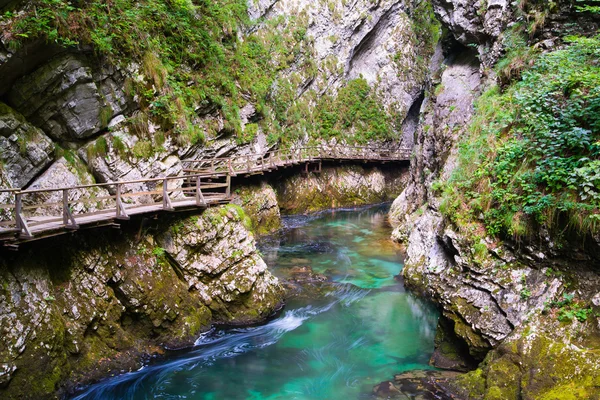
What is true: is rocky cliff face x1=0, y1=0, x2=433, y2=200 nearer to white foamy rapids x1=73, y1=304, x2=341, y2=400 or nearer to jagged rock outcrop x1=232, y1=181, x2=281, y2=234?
jagged rock outcrop x1=232, y1=181, x2=281, y2=234

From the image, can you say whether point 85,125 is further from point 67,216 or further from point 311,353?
point 311,353

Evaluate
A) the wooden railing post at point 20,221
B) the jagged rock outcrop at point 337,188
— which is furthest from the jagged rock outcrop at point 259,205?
the wooden railing post at point 20,221

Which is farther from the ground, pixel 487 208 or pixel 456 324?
pixel 487 208

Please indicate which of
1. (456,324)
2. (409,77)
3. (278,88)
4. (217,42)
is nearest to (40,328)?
(456,324)

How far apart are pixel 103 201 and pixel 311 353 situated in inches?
268

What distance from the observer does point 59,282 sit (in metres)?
8.21

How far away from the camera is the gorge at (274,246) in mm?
6895

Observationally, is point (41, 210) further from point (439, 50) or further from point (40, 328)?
point (439, 50)

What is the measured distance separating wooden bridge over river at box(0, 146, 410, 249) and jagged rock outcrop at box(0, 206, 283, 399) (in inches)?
22.3

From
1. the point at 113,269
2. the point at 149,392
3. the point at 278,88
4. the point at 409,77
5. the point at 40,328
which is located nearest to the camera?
the point at 40,328

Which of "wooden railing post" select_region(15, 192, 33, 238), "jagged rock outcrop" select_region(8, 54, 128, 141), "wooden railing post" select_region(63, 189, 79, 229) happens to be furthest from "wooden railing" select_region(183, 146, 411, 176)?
"wooden railing post" select_region(15, 192, 33, 238)

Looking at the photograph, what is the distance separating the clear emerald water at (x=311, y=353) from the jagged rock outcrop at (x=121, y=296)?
54cm

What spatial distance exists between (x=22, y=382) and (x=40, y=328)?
2.99ft

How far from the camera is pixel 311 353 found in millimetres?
9602
